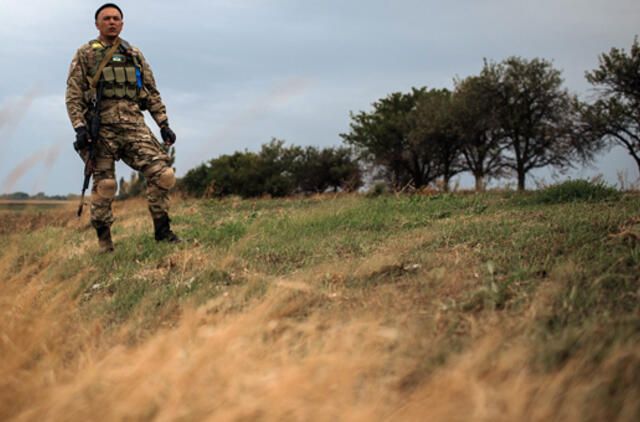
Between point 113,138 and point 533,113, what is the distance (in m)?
25.0

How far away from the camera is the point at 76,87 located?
521 cm

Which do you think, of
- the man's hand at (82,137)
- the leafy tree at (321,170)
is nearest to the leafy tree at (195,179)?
the leafy tree at (321,170)

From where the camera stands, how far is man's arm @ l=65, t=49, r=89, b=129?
17.0ft

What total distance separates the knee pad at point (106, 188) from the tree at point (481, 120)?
77.7 ft

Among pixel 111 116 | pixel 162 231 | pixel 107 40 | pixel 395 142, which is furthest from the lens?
pixel 395 142

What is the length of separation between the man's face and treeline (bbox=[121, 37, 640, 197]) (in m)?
16.1

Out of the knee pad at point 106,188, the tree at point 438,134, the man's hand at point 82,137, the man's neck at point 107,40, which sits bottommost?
the knee pad at point 106,188

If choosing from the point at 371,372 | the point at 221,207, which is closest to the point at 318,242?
the point at 371,372

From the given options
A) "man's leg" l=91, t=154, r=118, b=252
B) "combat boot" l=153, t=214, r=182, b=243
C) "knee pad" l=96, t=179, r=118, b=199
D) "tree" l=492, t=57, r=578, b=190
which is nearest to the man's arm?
"man's leg" l=91, t=154, r=118, b=252

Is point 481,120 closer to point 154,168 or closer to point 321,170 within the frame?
point 321,170

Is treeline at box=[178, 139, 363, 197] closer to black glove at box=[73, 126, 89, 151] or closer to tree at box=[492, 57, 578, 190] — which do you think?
tree at box=[492, 57, 578, 190]

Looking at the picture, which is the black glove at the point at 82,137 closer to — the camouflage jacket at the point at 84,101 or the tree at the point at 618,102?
the camouflage jacket at the point at 84,101

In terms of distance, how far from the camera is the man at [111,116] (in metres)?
5.21

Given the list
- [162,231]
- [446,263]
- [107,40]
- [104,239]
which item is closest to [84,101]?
[107,40]
